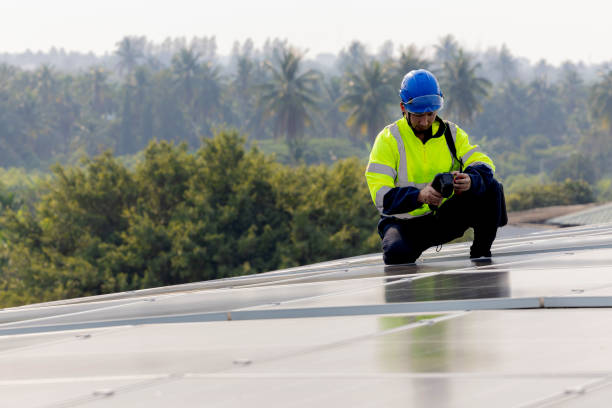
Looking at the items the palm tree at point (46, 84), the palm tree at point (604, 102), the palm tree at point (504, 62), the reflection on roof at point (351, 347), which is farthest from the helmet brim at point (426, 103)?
the palm tree at point (504, 62)

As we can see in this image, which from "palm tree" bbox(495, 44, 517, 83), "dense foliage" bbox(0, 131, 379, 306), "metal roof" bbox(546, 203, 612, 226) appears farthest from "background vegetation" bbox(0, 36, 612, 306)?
"palm tree" bbox(495, 44, 517, 83)

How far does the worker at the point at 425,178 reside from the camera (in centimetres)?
570

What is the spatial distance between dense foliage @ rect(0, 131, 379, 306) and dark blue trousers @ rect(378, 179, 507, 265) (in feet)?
60.4

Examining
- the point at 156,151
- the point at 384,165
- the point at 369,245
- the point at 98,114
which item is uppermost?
the point at 98,114

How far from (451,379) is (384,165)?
11.2 feet

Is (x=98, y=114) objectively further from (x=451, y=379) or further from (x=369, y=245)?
(x=451, y=379)

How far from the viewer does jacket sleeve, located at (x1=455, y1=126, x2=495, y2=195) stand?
5.57 meters

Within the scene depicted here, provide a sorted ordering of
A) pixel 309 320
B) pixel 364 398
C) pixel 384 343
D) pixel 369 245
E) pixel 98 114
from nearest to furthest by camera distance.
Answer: pixel 364 398 → pixel 384 343 → pixel 309 320 → pixel 369 245 → pixel 98 114

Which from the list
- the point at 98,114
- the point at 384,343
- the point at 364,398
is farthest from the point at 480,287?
the point at 98,114

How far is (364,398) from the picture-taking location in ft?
8.07

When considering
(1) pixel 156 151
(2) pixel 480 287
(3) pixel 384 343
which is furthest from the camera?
(1) pixel 156 151

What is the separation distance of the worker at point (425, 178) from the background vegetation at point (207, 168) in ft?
60.2

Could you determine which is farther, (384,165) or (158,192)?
(158,192)

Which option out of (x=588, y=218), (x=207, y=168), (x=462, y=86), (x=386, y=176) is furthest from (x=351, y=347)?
(x=462, y=86)
